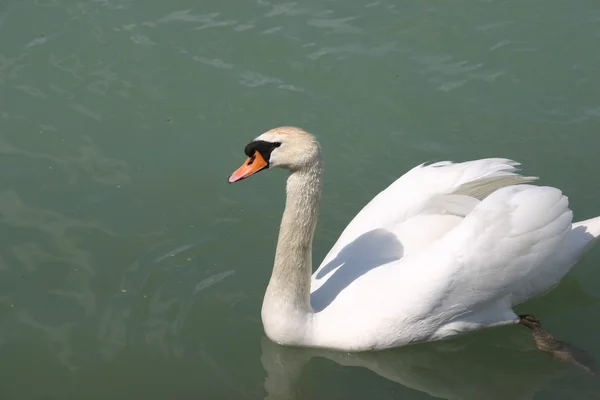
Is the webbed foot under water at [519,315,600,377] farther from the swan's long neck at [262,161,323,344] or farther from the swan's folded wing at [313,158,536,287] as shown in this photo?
the swan's long neck at [262,161,323,344]

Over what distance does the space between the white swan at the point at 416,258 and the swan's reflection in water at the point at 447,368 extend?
12cm

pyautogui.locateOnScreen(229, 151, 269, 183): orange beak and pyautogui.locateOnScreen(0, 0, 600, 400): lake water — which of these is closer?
pyautogui.locateOnScreen(229, 151, 269, 183): orange beak

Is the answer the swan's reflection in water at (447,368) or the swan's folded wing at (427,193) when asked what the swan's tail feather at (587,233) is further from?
the swan's reflection in water at (447,368)

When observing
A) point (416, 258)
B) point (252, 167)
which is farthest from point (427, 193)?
point (252, 167)

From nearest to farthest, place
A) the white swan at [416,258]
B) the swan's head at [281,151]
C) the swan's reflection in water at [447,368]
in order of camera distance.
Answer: the swan's head at [281,151]
the white swan at [416,258]
the swan's reflection in water at [447,368]

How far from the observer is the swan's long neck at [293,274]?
20.1 feet

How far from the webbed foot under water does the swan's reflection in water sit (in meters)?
0.06

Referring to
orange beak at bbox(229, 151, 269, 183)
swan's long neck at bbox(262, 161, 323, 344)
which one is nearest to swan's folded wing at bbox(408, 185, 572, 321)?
swan's long neck at bbox(262, 161, 323, 344)

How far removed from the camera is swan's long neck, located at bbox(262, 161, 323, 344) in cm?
613

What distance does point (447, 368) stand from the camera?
252 inches

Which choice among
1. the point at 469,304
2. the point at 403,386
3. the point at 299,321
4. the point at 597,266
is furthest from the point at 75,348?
the point at 597,266

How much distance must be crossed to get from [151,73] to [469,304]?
177 inches

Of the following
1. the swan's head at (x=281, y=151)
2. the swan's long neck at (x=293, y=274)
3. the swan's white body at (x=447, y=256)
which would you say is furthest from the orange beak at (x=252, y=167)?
the swan's white body at (x=447, y=256)

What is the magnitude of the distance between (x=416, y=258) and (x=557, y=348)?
1205 millimetres
